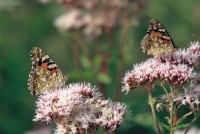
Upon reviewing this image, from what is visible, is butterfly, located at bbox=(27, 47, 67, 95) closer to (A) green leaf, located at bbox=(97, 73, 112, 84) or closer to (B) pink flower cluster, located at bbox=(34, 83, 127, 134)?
(B) pink flower cluster, located at bbox=(34, 83, 127, 134)

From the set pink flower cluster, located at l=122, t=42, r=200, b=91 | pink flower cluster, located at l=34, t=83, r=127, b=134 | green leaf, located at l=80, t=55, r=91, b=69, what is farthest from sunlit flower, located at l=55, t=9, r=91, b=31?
pink flower cluster, located at l=34, t=83, r=127, b=134

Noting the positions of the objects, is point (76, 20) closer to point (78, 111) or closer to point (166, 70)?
point (166, 70)

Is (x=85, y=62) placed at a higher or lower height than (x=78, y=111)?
higher

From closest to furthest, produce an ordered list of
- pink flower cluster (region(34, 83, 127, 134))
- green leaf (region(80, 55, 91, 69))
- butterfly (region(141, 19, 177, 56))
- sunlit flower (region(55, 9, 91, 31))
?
pink flower cluster (region(34, 83, 127, 134)) < butterfly (region(141, 19, 177, 56)) < sunlit flower (region(55, 9, 91, 31)) < green leaf (region(80, 55, 91, 69))

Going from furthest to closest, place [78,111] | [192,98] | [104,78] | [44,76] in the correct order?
1. [104,78]
2. [44,76]
3. [192,98]
4. [78,111]

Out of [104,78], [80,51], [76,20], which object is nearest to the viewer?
[104,78]

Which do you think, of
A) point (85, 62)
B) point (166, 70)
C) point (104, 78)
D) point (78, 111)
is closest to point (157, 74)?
point (166, 70)

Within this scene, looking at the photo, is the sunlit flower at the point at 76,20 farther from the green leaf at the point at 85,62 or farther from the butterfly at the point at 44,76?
the butterfly at the point at 44,76
